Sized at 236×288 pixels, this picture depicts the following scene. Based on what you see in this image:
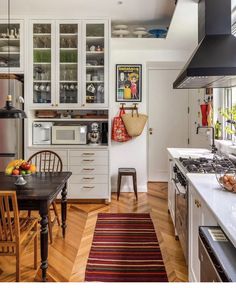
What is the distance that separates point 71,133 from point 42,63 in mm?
1139

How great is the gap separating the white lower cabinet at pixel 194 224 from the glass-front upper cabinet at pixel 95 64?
272 cm

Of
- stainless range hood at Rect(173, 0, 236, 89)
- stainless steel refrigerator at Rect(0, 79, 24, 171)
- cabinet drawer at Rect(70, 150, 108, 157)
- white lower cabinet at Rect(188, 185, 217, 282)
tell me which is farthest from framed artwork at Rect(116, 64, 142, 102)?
white lower cabinet at Rect(188, 185, 217, 282)

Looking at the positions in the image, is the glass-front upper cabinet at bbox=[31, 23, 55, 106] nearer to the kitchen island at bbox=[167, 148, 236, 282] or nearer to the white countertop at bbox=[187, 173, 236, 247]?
the kitchen island at bbox=[167, 148, 236, 282]

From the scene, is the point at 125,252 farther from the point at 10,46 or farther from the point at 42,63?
the point at 10,46

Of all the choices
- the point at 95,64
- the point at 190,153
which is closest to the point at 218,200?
the point at 190,153

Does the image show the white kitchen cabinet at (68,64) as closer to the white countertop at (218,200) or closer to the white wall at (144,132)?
the white wall at (144,132)

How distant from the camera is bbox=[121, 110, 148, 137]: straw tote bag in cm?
505

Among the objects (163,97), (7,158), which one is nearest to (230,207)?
(7,158)

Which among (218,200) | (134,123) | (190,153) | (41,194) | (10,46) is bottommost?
(41,194)

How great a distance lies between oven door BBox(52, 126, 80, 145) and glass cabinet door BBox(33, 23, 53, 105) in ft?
1.43

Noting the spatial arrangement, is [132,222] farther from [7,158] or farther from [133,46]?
[133,46]

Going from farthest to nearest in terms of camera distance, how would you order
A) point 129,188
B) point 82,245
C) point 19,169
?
point 129,188 < point 82,245 < point 19,169

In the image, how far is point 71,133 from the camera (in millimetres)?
4816

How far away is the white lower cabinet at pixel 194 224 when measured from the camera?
198 centimetres
